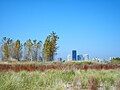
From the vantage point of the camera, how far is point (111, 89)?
32.0ft

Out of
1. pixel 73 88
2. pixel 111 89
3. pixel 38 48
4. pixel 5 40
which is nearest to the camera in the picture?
pixel 73 88

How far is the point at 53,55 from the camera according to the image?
6266cm

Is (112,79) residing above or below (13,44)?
below

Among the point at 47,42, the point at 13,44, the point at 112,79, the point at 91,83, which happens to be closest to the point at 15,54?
the point at 13,44

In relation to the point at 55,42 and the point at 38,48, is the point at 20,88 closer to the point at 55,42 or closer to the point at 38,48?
the point at 55,42

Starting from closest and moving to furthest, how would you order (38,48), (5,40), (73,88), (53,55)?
(73,88) < (53,55) < (5,40) < (38,48)

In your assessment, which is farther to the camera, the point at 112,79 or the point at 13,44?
the point at 13,44

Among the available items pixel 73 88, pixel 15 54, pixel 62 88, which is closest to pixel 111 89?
pixel 73 88

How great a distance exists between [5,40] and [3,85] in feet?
221

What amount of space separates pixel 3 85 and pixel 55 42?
55410 mm

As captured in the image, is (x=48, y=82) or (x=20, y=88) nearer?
(x=20, y=88)

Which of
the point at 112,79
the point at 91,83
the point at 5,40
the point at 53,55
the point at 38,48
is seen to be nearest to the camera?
the point at 91,83

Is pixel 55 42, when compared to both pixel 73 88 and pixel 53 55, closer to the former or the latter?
pixel 53 55

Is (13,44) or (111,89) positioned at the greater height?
(13,44)
